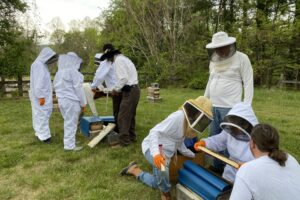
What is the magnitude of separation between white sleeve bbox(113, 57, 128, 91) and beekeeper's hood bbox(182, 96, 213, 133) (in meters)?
2.63

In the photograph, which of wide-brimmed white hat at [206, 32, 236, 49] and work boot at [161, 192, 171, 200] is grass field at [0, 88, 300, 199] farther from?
wide-brimmed white hat at [206, 32, 236, 49]

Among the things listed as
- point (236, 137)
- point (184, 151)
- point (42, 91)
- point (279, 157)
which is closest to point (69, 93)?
point (42, 91)

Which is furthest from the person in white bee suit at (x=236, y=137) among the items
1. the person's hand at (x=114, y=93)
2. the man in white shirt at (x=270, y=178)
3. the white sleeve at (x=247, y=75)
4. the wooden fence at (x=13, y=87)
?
the wooden fence at (x=13, y=87)

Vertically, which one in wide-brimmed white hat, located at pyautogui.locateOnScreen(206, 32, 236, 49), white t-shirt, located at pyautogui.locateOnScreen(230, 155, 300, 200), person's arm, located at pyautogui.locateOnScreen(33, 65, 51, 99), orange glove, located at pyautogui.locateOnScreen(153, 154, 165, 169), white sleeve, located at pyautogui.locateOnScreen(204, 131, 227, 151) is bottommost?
orange glove, located at pyautogui.locateOnScreen(153, 154, 165, 169)

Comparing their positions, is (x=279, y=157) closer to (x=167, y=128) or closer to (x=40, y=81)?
(x=167, y=128)

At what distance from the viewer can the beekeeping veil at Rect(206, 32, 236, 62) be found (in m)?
4.32

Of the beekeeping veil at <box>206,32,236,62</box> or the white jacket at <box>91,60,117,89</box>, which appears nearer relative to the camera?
the beekeeping veil at <box>206,32,236,62</box>

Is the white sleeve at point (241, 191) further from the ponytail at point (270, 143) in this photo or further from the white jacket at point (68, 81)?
the white jacket at point (68, 81)

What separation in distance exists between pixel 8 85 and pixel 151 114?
8.74 metres

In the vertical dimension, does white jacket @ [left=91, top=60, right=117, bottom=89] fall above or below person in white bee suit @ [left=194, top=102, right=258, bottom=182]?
above

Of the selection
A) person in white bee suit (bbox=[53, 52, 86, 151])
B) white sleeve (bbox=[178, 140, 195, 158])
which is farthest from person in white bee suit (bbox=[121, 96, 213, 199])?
person in white bee suit (bbox=[53, 52, 86, 151])

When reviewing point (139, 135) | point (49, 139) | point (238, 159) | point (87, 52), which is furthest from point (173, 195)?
point (87, 52)

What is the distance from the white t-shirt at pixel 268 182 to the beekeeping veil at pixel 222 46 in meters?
2.32

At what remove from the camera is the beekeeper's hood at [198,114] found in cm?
373
